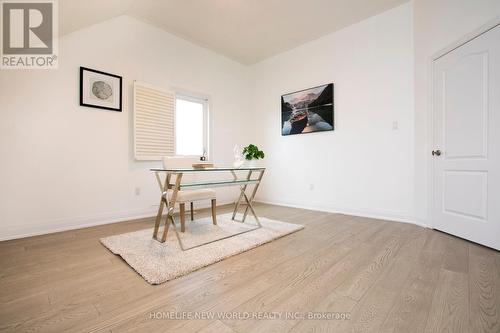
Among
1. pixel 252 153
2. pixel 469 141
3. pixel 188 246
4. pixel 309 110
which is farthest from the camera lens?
pixel 309 110

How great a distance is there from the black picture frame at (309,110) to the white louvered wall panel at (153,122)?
214cm

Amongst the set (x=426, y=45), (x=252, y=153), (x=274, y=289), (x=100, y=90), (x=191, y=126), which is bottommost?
(x=274, y=289)

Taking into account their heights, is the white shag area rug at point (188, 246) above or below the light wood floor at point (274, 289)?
above

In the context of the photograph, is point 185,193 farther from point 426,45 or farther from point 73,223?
point 426,45

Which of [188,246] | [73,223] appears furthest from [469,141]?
[73,223]

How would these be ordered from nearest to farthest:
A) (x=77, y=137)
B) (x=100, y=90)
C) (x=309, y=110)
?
1. (x=77, y=137)
2. (x=100, y=90)
3. (x=309, y=110)

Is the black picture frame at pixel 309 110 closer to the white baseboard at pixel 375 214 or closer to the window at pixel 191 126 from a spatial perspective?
the white baseboard at pixel 375 214

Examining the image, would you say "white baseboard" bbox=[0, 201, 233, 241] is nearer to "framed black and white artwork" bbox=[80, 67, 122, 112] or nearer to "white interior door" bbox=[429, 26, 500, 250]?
"framed black and white artwork" bbox=[80, 67, 122, 112]

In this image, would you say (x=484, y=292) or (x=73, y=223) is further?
(x=73, y=223)

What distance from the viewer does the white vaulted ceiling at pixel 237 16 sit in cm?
276

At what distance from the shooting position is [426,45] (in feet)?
9.30

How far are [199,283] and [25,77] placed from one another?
2994mm

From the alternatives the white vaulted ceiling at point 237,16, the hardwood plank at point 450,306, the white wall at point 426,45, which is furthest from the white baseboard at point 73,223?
the white wall at point 426,45

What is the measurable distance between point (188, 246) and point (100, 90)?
8.02 feet
